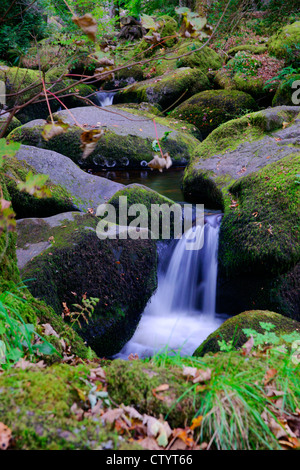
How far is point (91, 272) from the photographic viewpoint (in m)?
3.98

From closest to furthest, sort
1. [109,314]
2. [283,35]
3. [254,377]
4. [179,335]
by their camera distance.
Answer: [254,377]
[109,314]
[179,335]
[283,35]

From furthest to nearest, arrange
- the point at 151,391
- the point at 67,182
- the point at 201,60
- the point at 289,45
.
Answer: the point at 201,60
the point at 289,45
the point at 67,182
the point at 151,391

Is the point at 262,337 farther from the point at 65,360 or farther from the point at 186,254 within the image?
the point at 186,254

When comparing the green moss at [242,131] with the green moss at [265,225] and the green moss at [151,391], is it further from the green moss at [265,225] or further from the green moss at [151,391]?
the green moss at [151,391]

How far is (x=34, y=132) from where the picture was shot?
353 inches

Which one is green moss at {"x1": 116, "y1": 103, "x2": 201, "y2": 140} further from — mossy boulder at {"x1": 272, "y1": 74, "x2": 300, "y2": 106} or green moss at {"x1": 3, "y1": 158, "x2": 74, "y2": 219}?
green moss at {"x1": 3, "y1": 158, "x2": 74, "y2": 219}

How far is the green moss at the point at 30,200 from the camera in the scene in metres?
5.09

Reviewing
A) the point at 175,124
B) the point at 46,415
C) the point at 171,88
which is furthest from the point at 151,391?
the point at 171,88

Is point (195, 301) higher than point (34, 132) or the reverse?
the reverse

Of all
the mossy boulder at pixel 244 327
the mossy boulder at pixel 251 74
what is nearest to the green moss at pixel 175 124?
the mossy boulder at pixel 251 74

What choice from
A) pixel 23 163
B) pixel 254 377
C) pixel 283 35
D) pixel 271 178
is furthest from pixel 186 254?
pixel 283 35

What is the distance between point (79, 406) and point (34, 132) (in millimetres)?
8730

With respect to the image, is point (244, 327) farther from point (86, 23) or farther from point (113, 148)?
point (113, 148)

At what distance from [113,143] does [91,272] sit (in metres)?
6.37
